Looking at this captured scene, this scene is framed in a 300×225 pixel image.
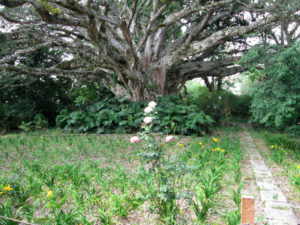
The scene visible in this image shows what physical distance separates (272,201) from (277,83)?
117 inches

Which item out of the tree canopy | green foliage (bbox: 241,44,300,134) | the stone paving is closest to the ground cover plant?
the stone paving

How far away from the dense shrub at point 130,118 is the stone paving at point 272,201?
3.63 metres

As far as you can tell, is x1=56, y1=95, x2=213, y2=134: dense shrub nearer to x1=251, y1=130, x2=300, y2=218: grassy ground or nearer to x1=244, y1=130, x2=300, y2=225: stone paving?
x1=251, y1=130, x2=300, y2=218: grassy ground

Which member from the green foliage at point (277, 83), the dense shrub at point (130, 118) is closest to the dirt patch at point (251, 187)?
the green foliage at point (277, 83)

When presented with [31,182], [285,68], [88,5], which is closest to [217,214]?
[31,182]

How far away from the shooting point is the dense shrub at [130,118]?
736 centimetres

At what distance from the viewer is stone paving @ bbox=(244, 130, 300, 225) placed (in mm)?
2201

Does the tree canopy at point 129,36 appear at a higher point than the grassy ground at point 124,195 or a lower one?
higher

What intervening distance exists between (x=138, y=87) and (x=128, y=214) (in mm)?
6740

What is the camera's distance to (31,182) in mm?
2963

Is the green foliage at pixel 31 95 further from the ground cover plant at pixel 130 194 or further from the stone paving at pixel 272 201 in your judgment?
the stone paving at pixel 272 201

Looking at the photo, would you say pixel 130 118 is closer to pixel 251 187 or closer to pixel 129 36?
pixel 129 36

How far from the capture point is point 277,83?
471cm

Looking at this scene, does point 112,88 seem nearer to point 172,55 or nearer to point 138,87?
point 138,87
